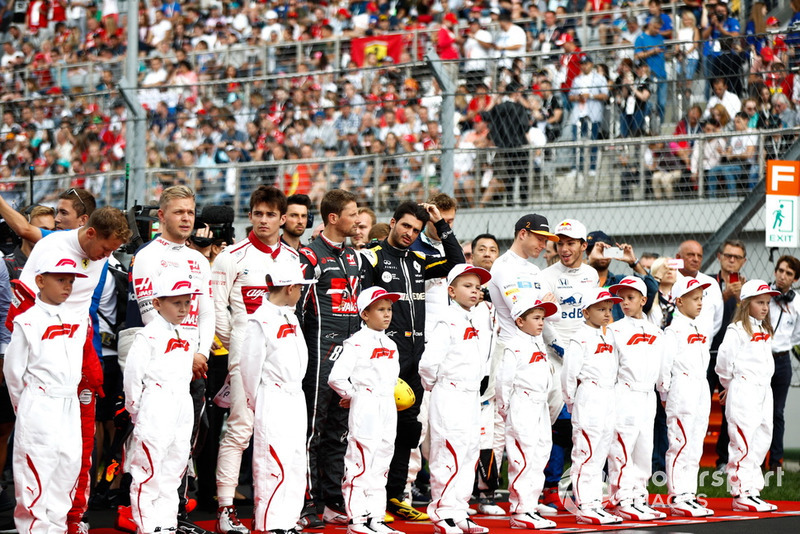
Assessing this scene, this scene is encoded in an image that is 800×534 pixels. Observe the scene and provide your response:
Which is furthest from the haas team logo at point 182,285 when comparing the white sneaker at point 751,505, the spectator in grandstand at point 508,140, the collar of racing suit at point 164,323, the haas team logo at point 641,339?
the spectator in grandstand at point 508,140

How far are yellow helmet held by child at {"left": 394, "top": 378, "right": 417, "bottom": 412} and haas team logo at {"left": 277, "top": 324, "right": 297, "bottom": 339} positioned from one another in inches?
33.4

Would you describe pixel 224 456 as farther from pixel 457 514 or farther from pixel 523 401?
pixel 523 401

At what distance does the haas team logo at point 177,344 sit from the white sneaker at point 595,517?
2760 millimetres

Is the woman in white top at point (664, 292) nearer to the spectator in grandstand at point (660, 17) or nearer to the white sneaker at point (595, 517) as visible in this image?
the white sneaker at point (595, 517)

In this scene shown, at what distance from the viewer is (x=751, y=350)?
8.11 meters

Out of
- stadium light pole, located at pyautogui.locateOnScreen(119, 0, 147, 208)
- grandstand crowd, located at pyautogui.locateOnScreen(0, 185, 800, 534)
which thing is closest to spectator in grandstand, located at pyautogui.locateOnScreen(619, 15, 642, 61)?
grandstand crowd, located at pyautogui.locateOnScreen(0, 185, 800, 534)

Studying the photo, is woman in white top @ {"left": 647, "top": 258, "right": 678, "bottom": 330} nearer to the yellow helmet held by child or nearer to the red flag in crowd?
the yellow helmet held by child

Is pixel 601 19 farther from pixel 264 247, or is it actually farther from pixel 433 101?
pixel 264 247

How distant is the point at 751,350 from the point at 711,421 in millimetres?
1906

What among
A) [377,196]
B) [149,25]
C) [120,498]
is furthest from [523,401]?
[149,25]

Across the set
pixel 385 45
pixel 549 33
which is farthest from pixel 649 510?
pixel 385 45

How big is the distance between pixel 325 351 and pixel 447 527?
1230mm

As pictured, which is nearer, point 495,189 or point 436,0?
point 495,189

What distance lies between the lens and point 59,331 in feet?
18.4
